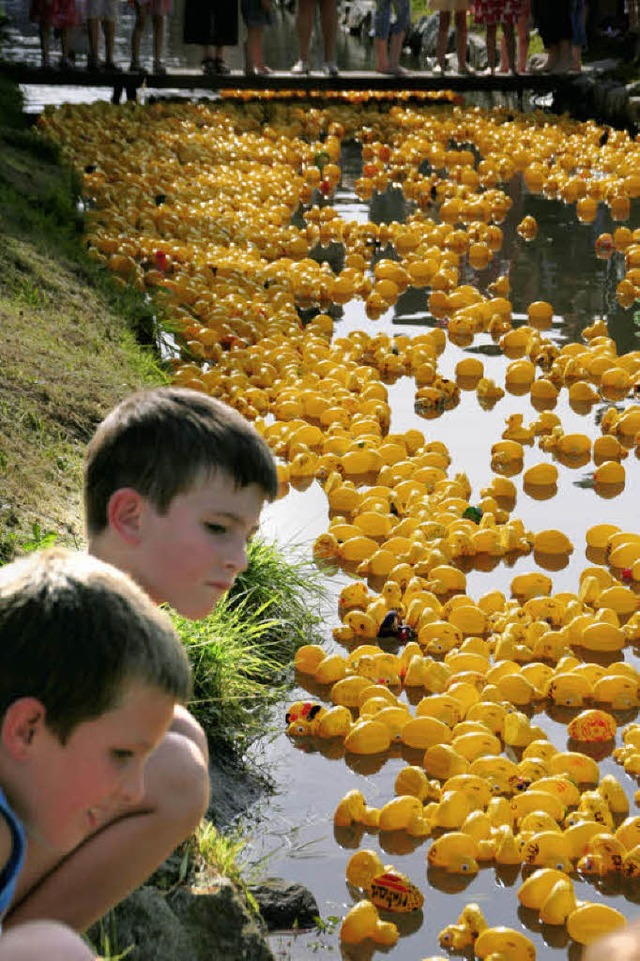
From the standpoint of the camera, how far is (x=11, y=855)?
219 centimetres

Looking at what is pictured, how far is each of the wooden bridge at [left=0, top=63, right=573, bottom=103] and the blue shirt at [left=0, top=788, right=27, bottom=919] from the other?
13740 millimetres

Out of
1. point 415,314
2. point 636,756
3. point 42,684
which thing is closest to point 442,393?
point 415,314

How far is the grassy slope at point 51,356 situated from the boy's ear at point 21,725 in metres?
1.90

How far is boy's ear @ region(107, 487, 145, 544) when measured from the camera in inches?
120

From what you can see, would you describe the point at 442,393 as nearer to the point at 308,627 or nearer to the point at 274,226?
the point at 308,627

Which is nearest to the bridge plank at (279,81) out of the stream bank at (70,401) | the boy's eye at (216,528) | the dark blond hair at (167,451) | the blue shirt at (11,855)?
the stream bank at (70,401)

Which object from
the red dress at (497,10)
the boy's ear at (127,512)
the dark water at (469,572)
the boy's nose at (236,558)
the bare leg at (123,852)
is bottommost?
the dark water at (469,572)

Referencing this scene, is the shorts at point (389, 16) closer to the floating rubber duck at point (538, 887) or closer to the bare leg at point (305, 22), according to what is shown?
the bare leg at point (305, 22)

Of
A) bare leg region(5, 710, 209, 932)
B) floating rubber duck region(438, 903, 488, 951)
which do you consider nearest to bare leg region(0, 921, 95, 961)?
bare leg region(5, 710, 209, 932)

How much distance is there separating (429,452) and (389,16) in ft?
34.9

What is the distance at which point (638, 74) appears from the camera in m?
15.6

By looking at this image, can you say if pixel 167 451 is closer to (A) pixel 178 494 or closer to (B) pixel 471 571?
(A) pixel 178 494

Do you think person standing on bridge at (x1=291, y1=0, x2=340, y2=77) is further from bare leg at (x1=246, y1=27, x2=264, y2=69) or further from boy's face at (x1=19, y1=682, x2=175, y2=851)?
boy's face at (x1=19, y1=682, x2=175, y2=851)

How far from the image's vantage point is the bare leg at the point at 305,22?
597 inches
